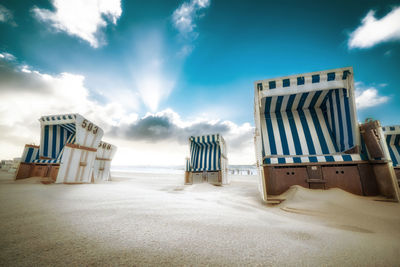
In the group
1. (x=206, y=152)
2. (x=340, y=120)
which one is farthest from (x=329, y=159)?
(x=206, y=152)

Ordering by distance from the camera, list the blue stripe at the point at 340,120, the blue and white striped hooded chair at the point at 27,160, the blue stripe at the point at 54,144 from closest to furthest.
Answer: the blue stripe at the point at 340,120 → the blue and white striped hooded chair at the point at 27,160 → the blue stripe at the point at 54,144

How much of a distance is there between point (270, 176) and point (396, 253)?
1.81m

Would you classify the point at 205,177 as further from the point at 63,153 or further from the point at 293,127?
the point at 63,153

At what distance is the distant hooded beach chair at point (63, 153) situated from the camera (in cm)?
394

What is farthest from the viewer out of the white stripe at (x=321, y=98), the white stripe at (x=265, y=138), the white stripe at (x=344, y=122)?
the white stripe at (x=265, y=138)

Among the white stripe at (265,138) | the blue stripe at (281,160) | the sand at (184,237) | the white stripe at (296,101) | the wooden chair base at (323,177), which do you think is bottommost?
the sand at (184,237)

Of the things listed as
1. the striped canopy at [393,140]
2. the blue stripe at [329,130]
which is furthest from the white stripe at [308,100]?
the striped canopy at [393,140]

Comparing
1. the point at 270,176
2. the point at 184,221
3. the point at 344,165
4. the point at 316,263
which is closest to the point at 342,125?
the point at 344,165

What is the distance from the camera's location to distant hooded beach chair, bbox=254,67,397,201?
2.46 metres

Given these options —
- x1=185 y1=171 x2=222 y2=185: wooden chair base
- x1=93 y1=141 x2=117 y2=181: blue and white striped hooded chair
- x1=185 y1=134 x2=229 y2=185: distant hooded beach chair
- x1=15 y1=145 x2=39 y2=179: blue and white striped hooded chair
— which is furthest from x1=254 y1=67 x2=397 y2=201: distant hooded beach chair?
x1=93 y1=141 x2=117 y2=181: blue and white striped hooded chair

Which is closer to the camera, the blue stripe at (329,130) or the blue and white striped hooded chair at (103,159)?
the blue stripe at (329,130)

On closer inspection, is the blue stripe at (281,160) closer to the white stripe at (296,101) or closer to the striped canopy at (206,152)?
the white stripe at (296,101)

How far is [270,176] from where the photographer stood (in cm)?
277

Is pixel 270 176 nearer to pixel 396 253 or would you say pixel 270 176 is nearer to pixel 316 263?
pixel 396 253
